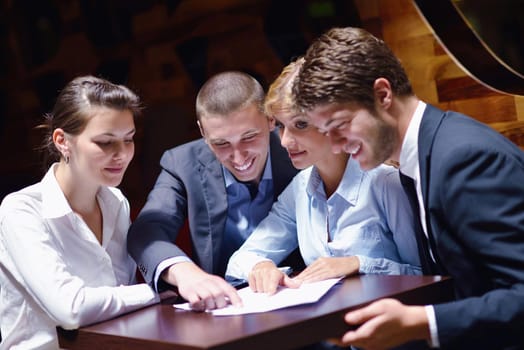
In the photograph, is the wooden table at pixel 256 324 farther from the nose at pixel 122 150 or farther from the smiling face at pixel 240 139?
the smiling face at pixel 240 139

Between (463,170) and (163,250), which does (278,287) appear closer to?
(163,250)

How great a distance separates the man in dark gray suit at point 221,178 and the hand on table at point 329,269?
53cm

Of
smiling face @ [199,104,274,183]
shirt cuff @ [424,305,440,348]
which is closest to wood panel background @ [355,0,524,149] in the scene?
smiling face @ [199,104,274,183]

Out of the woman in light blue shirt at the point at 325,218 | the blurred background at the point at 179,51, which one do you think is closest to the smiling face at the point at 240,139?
the woman in light blue shirt at the point at 325,218

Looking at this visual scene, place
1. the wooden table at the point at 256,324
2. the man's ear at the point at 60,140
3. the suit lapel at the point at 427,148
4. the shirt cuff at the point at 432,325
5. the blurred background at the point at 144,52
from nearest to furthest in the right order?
1. the wooden table at the point at 256,324
2. the shirt cuff at the point at 432,325
3. the suit lapel at the point at 427,148
4. the man's ear at the point at 60,140
5. the blurred background at the point at 144,52

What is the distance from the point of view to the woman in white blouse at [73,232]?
1874 mm

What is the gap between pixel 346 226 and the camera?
83.1 inches

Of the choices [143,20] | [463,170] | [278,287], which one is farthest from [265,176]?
[143,20]

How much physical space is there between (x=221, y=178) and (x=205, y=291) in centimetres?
76

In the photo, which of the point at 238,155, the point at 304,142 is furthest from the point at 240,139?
the point at 304,142

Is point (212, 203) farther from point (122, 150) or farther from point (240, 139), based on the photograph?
point (122, 150)

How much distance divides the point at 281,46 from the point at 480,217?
172cm

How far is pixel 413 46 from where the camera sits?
2572 mm

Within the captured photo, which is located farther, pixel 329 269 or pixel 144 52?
pixel 144 52
